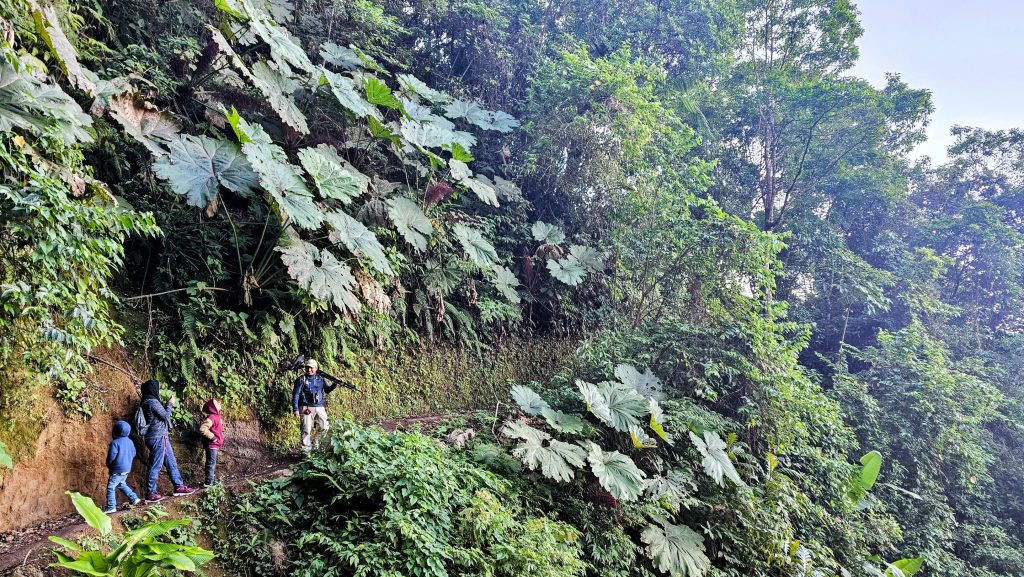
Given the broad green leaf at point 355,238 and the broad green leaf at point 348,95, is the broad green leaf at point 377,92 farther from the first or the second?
the broad green leaf at point 355,238

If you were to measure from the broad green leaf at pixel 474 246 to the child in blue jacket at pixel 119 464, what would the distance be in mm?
4420

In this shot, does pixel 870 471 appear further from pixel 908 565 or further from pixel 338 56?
pixel 338 56

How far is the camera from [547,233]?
9164 millimetres

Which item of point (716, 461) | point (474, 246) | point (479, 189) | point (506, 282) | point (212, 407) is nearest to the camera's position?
point (212, 407)

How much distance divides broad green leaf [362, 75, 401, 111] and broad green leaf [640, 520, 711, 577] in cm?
601

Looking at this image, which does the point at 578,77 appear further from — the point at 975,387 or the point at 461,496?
the point at 975,387

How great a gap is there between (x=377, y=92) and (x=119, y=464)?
4.91 m

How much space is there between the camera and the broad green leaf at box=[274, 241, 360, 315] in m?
4.52

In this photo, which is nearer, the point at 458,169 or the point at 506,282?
the point at 458,169

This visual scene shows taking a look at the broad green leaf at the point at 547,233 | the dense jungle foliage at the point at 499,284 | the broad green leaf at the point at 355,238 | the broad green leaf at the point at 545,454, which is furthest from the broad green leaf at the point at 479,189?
the broad green leaf at the point at 545,454

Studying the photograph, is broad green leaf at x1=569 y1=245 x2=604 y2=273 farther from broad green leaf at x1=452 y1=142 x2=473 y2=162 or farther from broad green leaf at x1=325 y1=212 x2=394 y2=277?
broad green leaf at x1=325 y1=212 x2=394 y2=277

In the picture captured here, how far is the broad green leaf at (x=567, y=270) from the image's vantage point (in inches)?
339

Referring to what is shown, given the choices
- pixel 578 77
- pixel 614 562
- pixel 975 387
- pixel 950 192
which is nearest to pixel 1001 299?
pixel 950 192

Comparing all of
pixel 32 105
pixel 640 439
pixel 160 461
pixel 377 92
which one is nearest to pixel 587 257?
pixel 640 439
